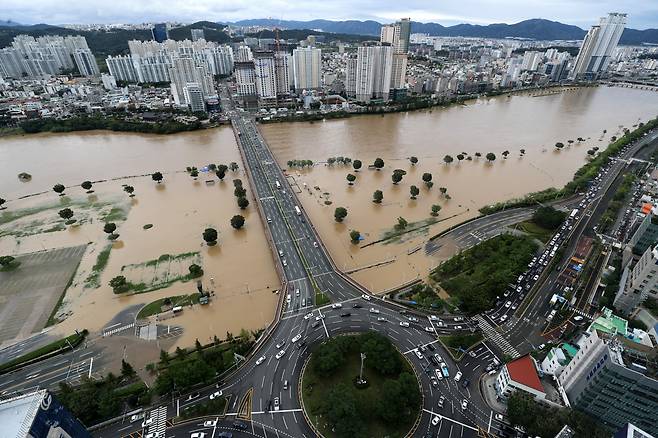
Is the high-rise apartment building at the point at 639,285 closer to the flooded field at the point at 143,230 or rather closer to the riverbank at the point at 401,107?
the flooded field at the point at 143,230

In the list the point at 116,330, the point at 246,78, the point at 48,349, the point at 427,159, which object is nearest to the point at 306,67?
the point at 246,78

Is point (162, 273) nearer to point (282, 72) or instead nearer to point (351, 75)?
point (282, 72)

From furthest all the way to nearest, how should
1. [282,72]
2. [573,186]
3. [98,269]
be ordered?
[282,72] < [573,186] < [98,269]

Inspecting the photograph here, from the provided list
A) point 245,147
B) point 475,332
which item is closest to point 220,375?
point 475,332

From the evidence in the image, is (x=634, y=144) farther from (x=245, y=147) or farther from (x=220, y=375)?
(x=220, y=375)

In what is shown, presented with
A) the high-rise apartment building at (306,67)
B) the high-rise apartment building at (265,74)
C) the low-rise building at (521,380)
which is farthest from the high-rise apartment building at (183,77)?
the low-rise building at (521,380)

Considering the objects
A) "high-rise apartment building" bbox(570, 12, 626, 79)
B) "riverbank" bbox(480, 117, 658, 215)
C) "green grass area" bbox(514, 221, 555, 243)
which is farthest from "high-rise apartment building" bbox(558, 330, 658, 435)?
"high-rise apartment building" bbox(570, 12, 626, 79)

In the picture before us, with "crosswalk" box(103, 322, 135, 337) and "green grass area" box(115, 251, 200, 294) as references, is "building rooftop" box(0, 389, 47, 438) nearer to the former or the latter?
"crosswalk" box(103, 322, 135, 337)
